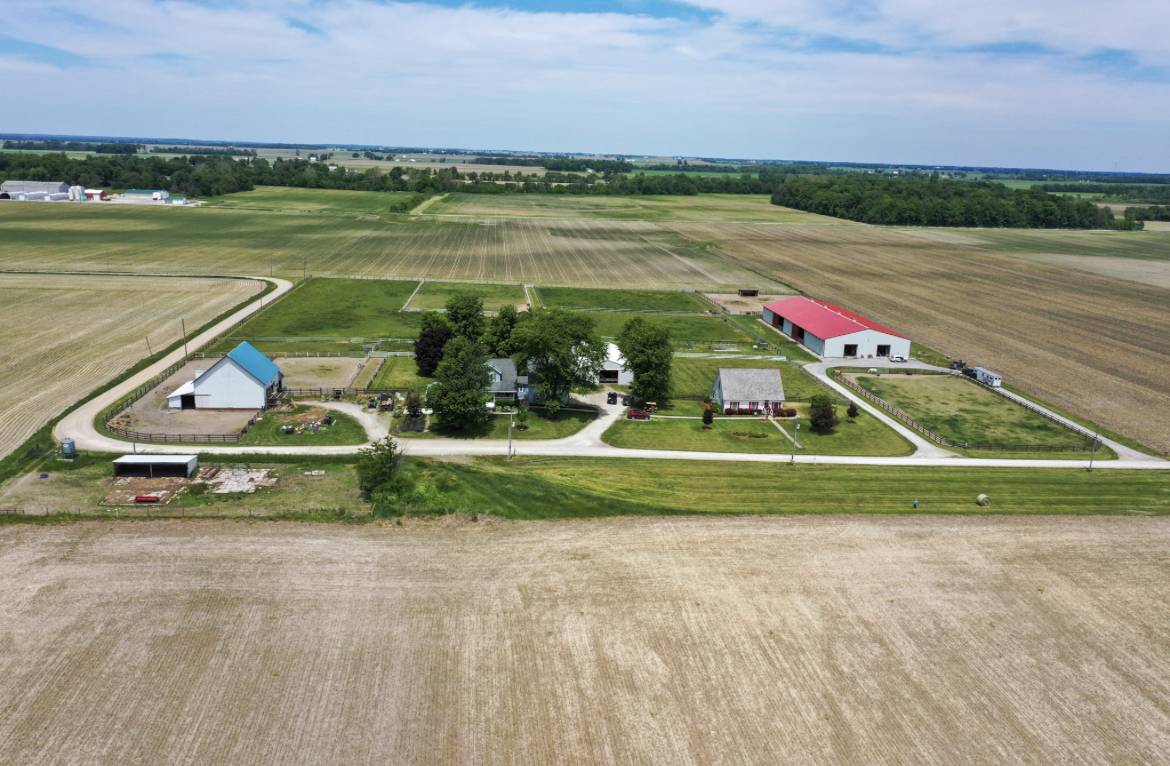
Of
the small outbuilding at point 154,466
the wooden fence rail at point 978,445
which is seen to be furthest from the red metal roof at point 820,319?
the small outbuilding at point 154,466

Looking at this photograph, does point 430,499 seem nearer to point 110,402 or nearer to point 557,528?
point 557,528

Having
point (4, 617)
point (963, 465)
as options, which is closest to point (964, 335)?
point (963, 465)

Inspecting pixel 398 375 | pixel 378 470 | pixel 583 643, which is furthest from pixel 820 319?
pixel 583 643

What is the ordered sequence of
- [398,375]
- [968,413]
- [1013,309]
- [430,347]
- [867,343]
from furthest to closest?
1. [1013,309]
2. [867,343]
3. [430,347]
4. [398,375]
5. [968,413]

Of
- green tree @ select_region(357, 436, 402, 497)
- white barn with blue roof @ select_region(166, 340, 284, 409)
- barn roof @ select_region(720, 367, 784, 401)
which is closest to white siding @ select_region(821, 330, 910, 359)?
barn roof @ select_region(720, 367, 784, 401)

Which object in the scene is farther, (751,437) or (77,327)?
(77,327)

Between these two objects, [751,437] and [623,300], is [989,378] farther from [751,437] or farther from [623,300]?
[623,300]

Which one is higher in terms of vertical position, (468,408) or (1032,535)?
(468,408)

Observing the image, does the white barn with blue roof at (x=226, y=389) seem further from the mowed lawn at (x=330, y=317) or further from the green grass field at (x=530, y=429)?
the mowed lawn at (x=330, y=317)
